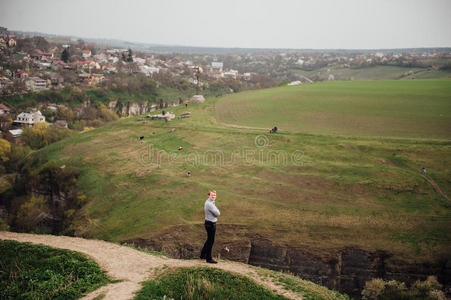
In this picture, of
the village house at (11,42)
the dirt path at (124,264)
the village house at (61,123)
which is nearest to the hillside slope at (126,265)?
the dirt path at (124,264)

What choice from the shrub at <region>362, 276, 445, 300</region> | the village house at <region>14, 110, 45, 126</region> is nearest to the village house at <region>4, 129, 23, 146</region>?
the village house at <region>14, 110, 45, 126</region>

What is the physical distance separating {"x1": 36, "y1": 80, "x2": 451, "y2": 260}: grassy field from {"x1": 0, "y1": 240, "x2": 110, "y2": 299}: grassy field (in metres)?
11.1

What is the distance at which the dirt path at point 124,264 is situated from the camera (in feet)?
42.3

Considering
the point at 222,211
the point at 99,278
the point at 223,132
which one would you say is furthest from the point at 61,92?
the point at 99,278

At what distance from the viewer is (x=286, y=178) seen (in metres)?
32.9

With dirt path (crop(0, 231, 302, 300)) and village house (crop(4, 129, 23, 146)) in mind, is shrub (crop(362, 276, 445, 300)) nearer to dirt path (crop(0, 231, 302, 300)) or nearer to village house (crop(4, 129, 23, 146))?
dirt path (crop(0, 231, 302, 300))

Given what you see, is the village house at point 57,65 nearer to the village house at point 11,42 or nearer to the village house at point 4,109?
the village house at point 11,42

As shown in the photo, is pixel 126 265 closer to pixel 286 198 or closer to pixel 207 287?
pixel 207 287

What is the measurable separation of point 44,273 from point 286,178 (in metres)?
24.1

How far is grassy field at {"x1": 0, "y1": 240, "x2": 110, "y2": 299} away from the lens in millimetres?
12523

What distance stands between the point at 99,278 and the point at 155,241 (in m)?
11.9

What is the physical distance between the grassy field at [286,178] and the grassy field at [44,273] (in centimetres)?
1111

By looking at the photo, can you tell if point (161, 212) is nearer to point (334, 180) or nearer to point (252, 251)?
point (252, 251)

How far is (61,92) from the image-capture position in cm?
11250
